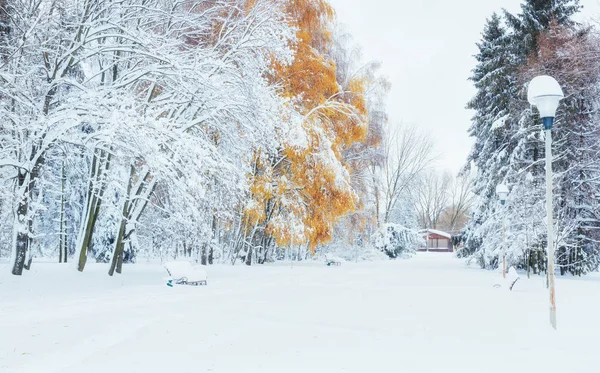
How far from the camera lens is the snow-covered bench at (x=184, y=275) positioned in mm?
11742

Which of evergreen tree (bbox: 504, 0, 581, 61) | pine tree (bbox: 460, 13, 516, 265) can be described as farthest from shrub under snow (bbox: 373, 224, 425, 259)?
evergreen tree (bbox: 504, 0, 581, 61)

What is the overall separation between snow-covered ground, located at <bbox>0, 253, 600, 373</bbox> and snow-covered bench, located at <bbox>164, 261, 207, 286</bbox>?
44.4 inches

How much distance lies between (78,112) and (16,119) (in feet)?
4.10

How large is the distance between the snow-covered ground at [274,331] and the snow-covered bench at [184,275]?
1.13 m

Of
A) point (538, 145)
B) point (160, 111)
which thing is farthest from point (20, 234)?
point (538, 145)

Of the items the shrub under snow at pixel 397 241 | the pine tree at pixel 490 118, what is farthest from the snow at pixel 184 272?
the shrub under snow at pixel 397 241

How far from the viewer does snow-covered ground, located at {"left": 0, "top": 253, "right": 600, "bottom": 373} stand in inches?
183

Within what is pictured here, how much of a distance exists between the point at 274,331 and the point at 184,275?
6163 mm

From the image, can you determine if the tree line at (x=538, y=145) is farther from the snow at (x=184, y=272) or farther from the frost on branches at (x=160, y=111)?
the snow at (x=184, y=272)

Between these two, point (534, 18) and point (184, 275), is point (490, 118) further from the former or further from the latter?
point (184, 275)

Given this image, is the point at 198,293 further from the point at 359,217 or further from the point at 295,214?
the point at 359,217

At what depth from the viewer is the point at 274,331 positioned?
609 centimetres

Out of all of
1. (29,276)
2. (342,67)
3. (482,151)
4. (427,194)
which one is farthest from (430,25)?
(427,194)

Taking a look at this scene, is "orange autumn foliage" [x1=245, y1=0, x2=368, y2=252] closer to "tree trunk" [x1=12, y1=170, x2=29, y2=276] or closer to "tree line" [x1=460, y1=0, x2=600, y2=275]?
"tree line" [x1=460, y1=0, x2=600, y2=275]
